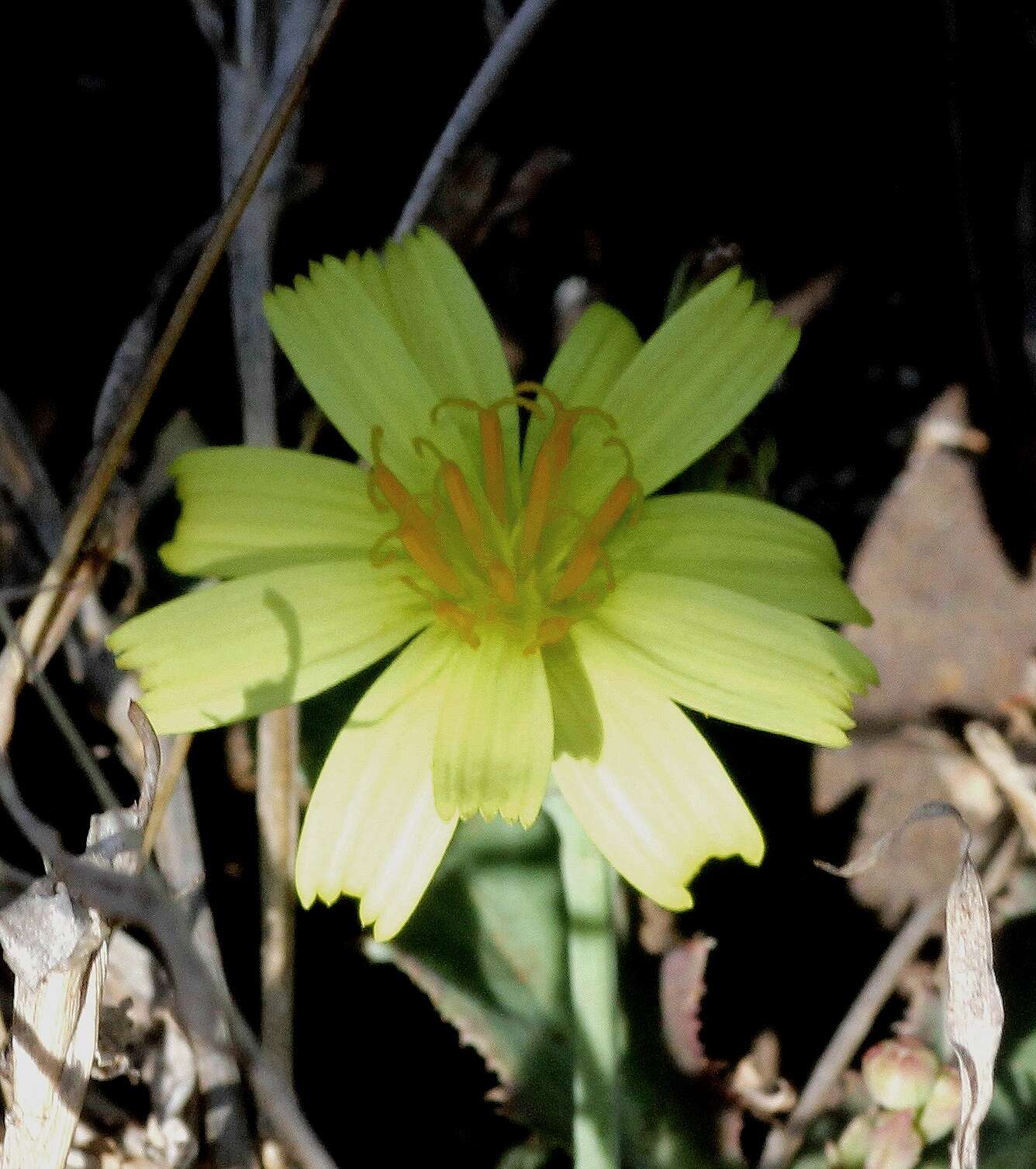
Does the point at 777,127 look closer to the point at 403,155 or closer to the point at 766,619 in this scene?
the point at 403,155

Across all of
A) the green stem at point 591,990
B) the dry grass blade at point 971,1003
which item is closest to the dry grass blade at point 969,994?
the dry grass blade at point 971,1003

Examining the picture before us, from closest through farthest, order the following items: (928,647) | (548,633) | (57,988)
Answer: (57,988)
(548,633)
(928,647)

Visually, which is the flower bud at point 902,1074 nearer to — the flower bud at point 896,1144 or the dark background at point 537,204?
the flower bud at point 896,1144

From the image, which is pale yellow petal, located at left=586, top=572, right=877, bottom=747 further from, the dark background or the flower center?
the dark background

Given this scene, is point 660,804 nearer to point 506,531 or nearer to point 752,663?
point 752,663

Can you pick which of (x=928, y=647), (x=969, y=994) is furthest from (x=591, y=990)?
(x=928, y=647)

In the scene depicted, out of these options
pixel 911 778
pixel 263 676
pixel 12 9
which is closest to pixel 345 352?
pixel 263 676

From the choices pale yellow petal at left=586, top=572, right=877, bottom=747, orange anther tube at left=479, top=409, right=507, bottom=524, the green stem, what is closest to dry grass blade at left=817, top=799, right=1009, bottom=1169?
pale yellow petal at left=586, top=572, right=877, bottom=747
